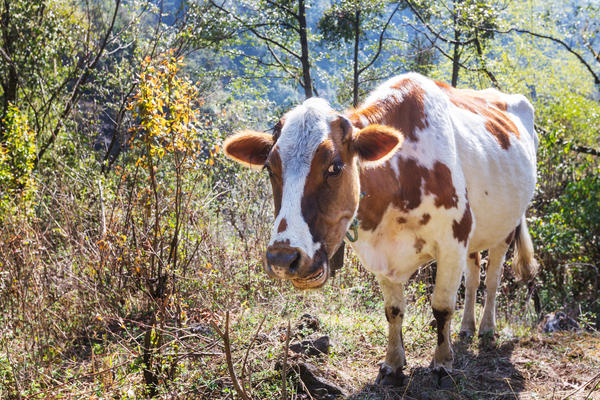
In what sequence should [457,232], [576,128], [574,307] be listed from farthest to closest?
[576,128]
[574,307]
[457,232]

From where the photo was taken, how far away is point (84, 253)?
6184mm

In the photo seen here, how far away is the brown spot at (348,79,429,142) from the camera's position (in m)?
4.09

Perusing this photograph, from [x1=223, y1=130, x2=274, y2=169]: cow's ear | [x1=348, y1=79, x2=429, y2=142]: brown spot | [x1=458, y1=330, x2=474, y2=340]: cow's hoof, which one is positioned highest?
[x1=348, y1=79, x2=429, y2=142]: brown spot

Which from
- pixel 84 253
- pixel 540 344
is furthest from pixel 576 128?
pixel 84 253

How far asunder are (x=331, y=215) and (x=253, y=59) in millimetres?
11215

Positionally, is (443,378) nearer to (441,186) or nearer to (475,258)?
(441,186)

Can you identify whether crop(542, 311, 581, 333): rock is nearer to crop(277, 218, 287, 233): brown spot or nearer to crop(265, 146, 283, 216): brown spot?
crop(265, 146, 283, 216): brown spot

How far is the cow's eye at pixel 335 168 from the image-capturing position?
3.43 meters

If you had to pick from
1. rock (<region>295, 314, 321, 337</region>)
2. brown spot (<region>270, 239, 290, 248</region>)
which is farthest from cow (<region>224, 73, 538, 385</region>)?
rock (<region>295, 314, 321, 337</region>)

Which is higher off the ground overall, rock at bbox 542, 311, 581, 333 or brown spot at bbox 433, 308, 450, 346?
brown spot at bbox 433, 308, 450, 346

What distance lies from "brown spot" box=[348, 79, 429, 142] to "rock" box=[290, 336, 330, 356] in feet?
6.33

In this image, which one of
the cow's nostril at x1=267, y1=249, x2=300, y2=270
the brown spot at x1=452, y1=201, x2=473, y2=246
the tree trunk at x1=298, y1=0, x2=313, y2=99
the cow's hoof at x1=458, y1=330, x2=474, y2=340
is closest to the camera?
the cow's nostril at x1=267, y1=249, x2=300, y2=270

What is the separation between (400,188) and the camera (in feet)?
13.6

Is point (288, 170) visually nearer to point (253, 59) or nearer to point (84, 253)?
point (84, 253)
